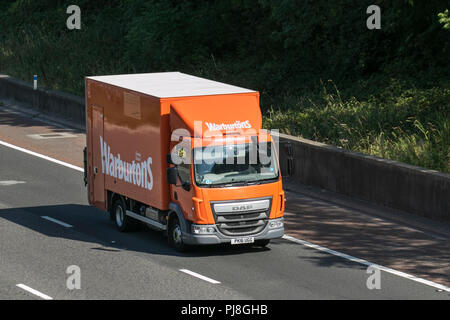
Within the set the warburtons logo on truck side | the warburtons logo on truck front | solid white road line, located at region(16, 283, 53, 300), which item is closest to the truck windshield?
the warburtons logo on truck side

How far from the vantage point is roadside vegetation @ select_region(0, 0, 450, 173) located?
26578mm

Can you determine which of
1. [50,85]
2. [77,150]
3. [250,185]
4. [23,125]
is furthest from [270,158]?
[50,85]

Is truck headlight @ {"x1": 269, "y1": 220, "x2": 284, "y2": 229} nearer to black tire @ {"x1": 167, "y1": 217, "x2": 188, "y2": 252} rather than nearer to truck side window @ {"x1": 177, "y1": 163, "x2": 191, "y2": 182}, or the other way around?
black tire @ {"x1": 167, "y1": 217, "x2": 188, "y2": 252}

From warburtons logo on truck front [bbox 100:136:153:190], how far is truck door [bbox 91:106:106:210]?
20 cm

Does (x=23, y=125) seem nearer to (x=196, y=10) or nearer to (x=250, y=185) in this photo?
(x=196, y=10)

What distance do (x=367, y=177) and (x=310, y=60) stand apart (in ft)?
35.5

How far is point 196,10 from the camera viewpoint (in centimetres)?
3681

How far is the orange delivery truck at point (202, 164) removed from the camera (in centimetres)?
1906

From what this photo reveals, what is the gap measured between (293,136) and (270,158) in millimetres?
7070

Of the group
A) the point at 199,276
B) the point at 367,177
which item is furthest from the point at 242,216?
the point at 367,177

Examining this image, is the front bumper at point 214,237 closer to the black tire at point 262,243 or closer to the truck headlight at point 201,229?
the truck headlight at point 201,229

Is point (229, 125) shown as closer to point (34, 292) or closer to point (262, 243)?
point (262, 243)

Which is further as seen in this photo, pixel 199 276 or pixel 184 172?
pixel 184 172

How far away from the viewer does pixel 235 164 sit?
19.3 meters
